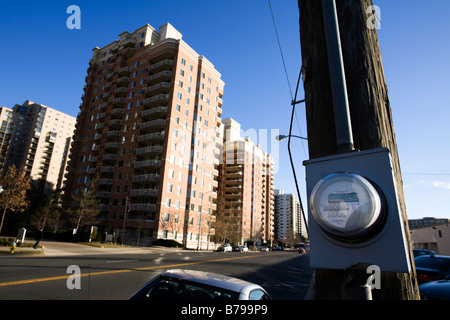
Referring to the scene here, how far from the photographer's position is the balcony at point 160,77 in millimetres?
53031

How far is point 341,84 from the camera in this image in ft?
4.55

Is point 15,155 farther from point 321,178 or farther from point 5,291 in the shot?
point 321,178

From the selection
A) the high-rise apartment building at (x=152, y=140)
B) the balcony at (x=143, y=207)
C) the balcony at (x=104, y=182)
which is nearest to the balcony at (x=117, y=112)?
the high-rise apartment building at (x=152, y=140)

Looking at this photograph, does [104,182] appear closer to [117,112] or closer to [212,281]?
[117,112]

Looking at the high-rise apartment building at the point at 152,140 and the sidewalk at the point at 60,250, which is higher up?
the high-rise apartment building at the point at 152,140

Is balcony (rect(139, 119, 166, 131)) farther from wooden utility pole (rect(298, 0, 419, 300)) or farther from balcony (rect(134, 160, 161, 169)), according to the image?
wooden utility pole (rect(298, 0, 419, 300))

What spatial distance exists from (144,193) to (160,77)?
2516 cm

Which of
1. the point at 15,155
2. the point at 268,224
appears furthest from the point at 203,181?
the point at 15,155

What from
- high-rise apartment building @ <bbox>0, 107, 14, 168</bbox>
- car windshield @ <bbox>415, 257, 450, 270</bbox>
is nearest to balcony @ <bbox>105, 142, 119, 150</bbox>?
car windshield @ <bbox>415, 257, 450, 270</bbox>

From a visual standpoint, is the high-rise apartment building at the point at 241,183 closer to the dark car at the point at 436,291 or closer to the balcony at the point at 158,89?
the balcony at the point at 158,89

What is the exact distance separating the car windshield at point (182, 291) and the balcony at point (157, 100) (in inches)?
2028

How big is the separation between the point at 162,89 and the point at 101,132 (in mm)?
20368

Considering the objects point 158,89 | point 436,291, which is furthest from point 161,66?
point 436,291

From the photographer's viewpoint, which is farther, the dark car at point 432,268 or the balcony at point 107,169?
the balcony at point 107,169
